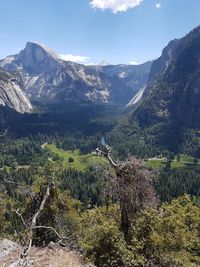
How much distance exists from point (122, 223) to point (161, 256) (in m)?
4.00

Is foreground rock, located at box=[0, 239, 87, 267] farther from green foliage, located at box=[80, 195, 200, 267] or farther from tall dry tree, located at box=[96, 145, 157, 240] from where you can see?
tall dry tree, located at box=[96, 145, 157, 240]

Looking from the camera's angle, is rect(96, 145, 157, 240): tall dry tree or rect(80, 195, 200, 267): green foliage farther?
rect(96, 145, 157, 240): tall dry tree

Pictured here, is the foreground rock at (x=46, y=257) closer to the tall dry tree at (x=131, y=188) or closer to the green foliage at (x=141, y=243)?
the green foliage at (x=141, y=243)

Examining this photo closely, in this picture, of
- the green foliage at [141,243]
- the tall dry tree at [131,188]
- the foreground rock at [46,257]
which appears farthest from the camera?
the tall dry tree at [131,188]

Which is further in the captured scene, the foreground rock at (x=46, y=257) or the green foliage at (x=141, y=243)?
the foreground rock at (x=46, y=257)

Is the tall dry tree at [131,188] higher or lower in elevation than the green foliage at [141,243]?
higher

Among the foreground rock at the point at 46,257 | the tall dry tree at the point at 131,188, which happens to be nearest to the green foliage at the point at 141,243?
the tall dry tree at the point at 131,188

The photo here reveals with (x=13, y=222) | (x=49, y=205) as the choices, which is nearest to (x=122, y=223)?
(x=49, y=205)

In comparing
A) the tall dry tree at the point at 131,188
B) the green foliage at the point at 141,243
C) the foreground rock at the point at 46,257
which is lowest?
the foreground rock at the point at 46,257

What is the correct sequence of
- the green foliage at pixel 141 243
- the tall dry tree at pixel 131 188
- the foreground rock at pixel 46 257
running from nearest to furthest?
the green foliage at pixel 141 243
the foreground rock at pixel 46 257
the tall dry tree at pixel 131 188

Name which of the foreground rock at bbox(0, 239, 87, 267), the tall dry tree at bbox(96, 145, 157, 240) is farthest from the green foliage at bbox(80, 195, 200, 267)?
the foreground rock at bbox(0, 239, 87, 267)

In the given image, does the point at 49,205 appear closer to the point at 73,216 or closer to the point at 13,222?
→ the point at 73,216

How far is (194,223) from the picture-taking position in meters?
52.7

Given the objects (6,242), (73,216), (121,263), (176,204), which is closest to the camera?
(121,263)
